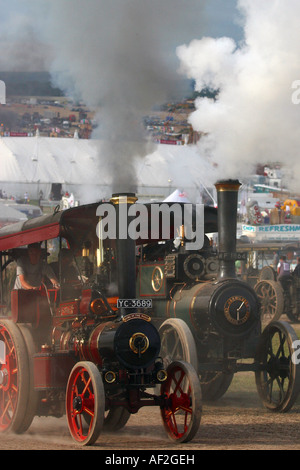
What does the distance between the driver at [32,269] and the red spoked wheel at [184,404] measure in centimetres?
204

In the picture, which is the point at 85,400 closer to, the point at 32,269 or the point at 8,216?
the point at 32,269

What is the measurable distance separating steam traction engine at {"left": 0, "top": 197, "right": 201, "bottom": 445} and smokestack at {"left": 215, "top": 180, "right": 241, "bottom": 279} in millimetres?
1516

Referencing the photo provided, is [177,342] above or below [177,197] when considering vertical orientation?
below

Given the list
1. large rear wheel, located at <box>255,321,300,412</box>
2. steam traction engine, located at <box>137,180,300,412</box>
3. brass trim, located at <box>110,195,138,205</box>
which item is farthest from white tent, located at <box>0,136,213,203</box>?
brass trim, located at <box>110,195,138,205</box>

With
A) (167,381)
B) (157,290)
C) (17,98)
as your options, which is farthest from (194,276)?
(17,98)

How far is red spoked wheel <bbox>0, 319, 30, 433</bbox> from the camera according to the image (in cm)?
691

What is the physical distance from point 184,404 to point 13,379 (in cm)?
188

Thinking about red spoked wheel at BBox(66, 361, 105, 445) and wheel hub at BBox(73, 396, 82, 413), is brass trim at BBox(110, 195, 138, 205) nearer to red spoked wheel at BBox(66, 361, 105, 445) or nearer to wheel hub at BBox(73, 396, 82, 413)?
red spoked wheel at BBox(66, 361, 105, 445)

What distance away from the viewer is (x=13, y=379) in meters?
7.20

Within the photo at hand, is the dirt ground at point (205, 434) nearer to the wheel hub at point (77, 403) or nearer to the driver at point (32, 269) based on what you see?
the wheel hub at point (77, 403)

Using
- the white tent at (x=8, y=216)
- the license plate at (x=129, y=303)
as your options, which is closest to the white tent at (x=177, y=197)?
the white tent at (x=8, y=216)

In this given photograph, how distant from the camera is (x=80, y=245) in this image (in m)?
7.30

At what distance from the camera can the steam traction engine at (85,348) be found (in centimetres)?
612

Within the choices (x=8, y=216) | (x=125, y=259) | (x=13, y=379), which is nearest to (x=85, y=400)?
(x=125, y=259)
